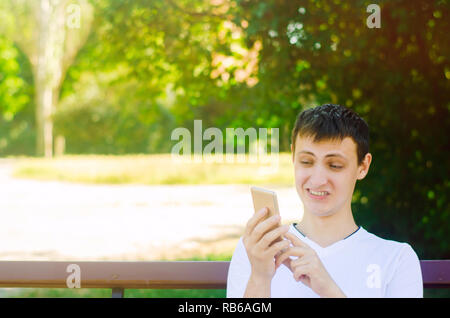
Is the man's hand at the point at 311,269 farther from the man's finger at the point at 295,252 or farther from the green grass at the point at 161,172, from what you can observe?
the green grass at the point at 161,172

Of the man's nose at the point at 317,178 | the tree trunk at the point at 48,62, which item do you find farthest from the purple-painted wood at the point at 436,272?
the tree trunk at the point at 48,62

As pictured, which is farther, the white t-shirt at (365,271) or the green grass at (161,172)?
the green grass at (161,172)

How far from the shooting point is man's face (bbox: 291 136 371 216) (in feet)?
6.33

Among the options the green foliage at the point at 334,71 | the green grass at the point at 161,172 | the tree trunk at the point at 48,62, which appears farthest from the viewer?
the tree trunk at the point at 48,62

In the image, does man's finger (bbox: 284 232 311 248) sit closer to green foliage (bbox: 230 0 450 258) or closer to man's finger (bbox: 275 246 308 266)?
man's finger (bbox: 275 246 308 266)

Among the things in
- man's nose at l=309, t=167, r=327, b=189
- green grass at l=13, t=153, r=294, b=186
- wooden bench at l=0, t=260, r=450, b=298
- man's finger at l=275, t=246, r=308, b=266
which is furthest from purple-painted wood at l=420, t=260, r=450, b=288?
green grass at l=13, t=153, r=294, b=186

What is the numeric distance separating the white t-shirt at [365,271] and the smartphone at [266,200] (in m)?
0.28

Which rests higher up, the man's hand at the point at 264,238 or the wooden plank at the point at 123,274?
the man's hand at the point at 264,238

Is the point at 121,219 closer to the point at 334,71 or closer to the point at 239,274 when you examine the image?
the point at 334,71

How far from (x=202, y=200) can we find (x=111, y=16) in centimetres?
912

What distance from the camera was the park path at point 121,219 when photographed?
30.2 feet

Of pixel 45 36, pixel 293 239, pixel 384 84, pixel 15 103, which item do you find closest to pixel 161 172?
pixel 45 36

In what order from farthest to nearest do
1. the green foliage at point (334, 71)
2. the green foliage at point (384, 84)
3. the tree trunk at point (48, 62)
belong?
the tree trunk at point (48, 62)
the green foliage at point (334, 71)
the green foliage at point (384, 84)

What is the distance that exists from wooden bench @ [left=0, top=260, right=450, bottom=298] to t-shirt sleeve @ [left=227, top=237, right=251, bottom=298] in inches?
20.7
